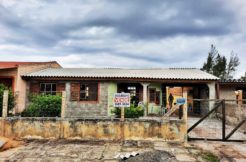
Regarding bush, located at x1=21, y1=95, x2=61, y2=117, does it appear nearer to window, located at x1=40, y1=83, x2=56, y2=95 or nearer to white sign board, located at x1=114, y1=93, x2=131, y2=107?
window, located at x1=40, y1=83, x2=56, y2=95

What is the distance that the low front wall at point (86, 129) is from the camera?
7.59 meters

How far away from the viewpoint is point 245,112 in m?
9.73

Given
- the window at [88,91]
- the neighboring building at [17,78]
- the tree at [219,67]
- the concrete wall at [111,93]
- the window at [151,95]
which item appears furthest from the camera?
the tree at [219,67]

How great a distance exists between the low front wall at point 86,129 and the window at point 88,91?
22.9 feet

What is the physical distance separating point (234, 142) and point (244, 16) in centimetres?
840

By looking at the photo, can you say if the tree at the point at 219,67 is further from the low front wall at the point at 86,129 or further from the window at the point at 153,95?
the low front wall at the point at 86,129

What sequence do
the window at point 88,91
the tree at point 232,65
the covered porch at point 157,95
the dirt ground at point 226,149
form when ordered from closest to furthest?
the dirt ground at point 226,149, the window at point 88,91, the covered porch at point 157,95, the tree at point 232,65

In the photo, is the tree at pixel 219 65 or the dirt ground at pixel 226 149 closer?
the dirt ground at pixel 226 149

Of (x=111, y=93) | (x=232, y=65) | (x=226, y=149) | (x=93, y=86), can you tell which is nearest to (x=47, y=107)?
(x=93, y=86)

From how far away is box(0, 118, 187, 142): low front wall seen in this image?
759 centimetres

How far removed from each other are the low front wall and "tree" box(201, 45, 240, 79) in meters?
29.8

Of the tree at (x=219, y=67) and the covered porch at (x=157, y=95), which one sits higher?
the tree at (x=219, y=67)

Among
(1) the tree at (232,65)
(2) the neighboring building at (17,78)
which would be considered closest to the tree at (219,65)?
(1) the tree at (232,65)

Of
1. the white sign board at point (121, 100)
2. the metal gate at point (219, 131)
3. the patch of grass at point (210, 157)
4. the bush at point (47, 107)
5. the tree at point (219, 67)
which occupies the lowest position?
the patch of grass at point (210, 157)
